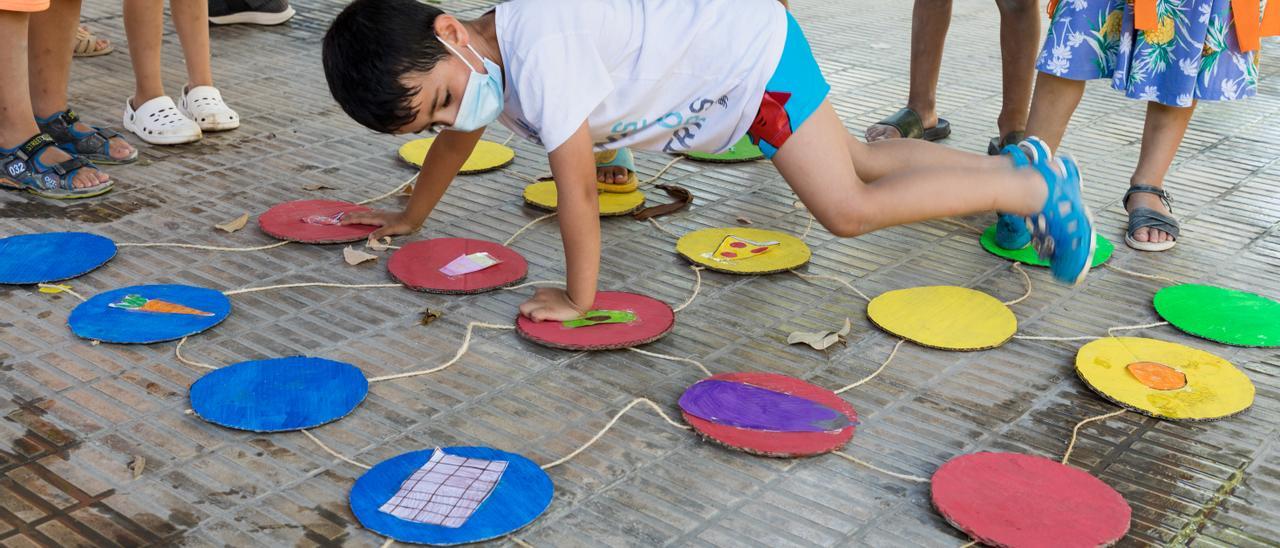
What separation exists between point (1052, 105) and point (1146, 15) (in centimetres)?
25

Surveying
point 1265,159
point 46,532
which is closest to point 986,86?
point 1265,159

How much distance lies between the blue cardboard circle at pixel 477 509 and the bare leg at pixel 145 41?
1.63 m

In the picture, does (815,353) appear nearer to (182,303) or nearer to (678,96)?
(678,96)

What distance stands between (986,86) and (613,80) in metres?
2.01

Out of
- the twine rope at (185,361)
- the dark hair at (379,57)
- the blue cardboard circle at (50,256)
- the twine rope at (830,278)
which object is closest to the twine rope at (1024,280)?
the twine rope at (830,278)

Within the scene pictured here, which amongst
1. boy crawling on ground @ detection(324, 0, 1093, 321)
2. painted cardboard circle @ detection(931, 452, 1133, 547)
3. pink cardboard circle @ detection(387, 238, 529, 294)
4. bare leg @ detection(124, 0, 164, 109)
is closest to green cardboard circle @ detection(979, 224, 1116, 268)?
boy crawling on ground @ detection(324, 0, 1093, 321)

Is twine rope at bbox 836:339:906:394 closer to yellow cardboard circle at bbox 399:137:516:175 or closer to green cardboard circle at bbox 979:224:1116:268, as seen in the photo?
green cardboard circle at bbox 979:224:1116:268

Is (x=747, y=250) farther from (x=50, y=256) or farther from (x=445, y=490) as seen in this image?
(x=50, y=256)

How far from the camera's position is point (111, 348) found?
5.87 ft

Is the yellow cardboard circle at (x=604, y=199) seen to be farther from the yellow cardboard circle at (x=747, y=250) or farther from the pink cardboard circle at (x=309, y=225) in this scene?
the pink cardboard circle at (x=309, y=225)

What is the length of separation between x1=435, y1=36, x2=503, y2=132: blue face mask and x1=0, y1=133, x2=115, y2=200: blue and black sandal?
1.02m

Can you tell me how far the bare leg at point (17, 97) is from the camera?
234 cm

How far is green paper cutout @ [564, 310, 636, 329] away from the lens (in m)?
1.89

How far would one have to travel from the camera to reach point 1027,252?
2303 mm
